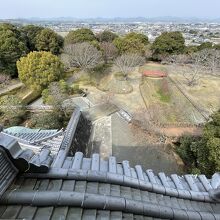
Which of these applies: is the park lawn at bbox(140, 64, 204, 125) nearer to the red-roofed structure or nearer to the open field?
the open field

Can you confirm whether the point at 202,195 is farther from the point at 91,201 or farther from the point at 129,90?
the point at 129,90

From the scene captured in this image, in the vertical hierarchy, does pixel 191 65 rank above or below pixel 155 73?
above

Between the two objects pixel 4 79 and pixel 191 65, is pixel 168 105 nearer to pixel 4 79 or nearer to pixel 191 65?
pixel 191 65

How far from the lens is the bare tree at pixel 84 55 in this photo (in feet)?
78.1

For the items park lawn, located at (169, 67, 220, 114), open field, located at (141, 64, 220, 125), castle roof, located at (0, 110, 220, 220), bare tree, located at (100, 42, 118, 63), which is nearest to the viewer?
castle roof, located at (0, 110, 220, 220)

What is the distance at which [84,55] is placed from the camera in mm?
23750

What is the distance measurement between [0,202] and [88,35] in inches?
1148

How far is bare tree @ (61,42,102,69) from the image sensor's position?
23.8 metres

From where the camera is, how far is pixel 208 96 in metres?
19.8

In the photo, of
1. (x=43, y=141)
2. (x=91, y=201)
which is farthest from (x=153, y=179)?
(x=43, y=141)

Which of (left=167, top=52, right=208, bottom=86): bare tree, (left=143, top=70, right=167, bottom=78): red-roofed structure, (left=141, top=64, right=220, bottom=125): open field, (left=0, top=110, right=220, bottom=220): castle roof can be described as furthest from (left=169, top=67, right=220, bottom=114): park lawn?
(left=0, top=110, right=220, bottom=220): castle roof

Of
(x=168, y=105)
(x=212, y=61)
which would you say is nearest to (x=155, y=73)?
(x=212, y=61)

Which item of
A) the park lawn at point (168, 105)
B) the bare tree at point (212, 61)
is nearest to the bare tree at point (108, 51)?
the park lawn at point (168, 105)

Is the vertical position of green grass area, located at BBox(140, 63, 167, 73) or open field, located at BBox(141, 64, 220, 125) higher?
open field, located at BBox(141, 64, 220, 125)
